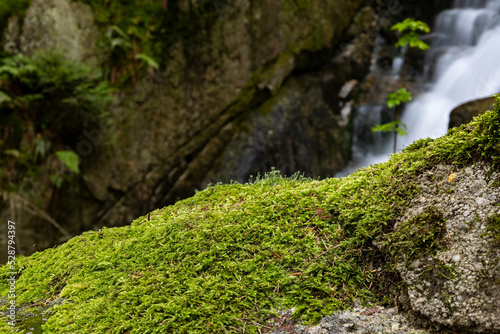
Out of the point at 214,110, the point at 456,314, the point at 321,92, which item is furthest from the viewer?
the point at 321,92

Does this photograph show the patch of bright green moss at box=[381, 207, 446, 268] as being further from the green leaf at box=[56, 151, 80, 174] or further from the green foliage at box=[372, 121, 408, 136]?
the green leaf at box=[56, 151, 80, 174]

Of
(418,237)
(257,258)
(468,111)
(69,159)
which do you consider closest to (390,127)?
(468,111)

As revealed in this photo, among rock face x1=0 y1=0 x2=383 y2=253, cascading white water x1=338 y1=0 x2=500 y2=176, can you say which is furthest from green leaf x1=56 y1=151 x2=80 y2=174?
cascading white water x1=338 y1=0 x2=500 y2=176

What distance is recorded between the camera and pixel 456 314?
1477 millimetres

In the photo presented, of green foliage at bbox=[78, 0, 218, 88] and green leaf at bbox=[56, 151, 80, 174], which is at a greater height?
green foliage at bbox=[78, 0, 218, 88]

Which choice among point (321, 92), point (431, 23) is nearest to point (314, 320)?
point (321, 92)

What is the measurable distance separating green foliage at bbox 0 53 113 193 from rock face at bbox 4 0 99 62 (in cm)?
33

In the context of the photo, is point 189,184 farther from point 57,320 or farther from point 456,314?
point 456,314

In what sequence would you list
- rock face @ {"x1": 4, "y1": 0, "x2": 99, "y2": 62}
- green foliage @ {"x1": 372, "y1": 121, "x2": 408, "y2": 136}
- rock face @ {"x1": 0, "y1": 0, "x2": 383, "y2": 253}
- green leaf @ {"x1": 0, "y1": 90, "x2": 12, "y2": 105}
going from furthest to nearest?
rock face @ {"x1": 0, "y1": 0, "x2": 383, "y2": 253} < rock face @ {"x1": 4, "y1": 0, "x2": 99, "y2": 62} < green leaf @ {"x1": 0, "y1": 90, "x2": 12, "y2": 105} < green foliage @ {"x1": 372, "y1": 121, "x2": 408, "y2": 136}

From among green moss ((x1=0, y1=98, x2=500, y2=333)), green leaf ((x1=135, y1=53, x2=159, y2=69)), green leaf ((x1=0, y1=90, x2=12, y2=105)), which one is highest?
green leaf ((x1=135, y1=53, x2=159, y2=69))

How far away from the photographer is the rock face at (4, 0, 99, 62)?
695 centimetres

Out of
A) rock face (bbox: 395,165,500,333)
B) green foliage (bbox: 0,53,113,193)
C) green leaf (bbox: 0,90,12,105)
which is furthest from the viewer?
green foliage (bbox: 0,53,113,193)

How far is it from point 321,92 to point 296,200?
8.45m

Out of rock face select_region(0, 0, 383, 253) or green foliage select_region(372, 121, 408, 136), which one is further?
rock face select_region(0, 0, 383, 253)
